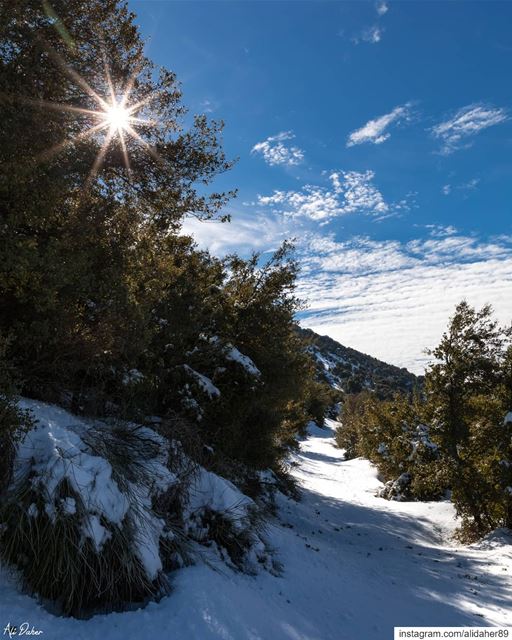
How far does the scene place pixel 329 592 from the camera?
7.07m

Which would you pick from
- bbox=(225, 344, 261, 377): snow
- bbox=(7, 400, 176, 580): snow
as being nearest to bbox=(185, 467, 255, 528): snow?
bbox=(7, 400, 176, 580): snow

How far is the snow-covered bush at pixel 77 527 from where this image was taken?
13.0 ft

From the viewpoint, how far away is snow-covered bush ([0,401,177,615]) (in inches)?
155

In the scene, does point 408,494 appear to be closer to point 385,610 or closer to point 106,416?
point 385,610

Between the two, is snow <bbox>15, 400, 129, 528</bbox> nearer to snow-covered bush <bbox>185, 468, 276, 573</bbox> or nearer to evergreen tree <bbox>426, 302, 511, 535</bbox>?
snow-covered bush <bbox>185, 468, 276, 573</bbox>

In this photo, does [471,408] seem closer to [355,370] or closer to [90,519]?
[90,519]

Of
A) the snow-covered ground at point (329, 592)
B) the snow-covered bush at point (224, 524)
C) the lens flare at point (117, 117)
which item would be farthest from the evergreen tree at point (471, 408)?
the lens flare at point (117, 117)

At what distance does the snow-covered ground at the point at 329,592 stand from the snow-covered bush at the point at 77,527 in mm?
213

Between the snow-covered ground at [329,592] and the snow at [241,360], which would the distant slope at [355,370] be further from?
the snow at [241,360]

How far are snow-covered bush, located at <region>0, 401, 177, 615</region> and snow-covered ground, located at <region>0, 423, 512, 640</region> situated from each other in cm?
21

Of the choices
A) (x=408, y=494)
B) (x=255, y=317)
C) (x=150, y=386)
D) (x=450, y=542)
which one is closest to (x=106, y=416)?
(x=150, y=386)

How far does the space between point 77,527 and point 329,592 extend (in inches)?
196

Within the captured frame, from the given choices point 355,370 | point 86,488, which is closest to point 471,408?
point 86,488

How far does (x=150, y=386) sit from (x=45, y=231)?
14.1 feet
